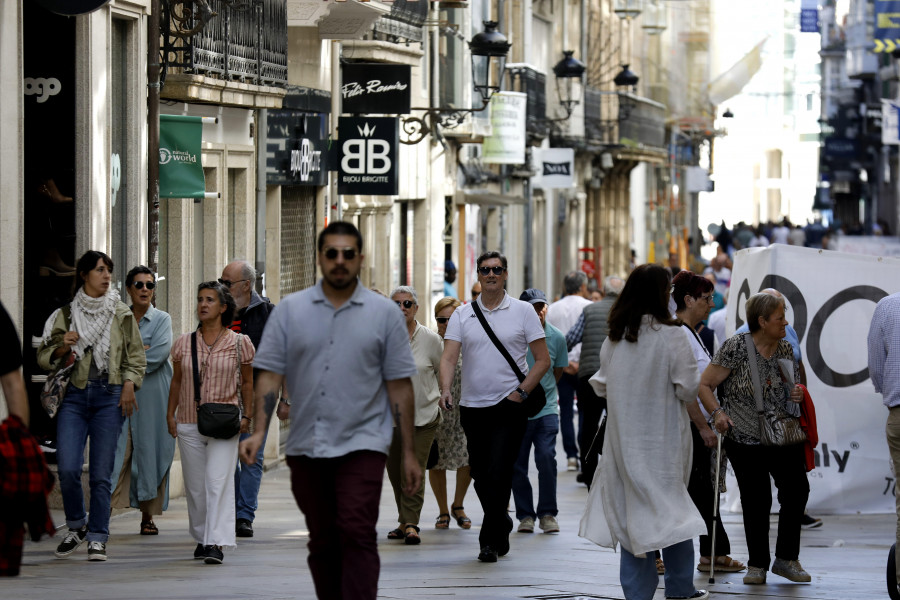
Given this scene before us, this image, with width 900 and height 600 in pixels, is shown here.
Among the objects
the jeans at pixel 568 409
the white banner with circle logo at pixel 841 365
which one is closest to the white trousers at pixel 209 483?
the white banner with circle logo at pixel 841 365

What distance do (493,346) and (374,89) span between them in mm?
11620

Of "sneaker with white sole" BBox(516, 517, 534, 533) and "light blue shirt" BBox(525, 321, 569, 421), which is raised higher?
"light blue shirt" BBox(525, 321, 569, 421)

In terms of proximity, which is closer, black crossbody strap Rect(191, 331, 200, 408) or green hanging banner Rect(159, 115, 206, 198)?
black crossbody strap Rect(191, 331, 200, 408)

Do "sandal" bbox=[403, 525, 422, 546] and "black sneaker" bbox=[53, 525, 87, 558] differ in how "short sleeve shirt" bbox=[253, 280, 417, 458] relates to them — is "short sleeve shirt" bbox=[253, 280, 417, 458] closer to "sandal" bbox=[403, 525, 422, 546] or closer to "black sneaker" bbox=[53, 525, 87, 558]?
"black sneaker" bbox=[53, 525, 87, 558]

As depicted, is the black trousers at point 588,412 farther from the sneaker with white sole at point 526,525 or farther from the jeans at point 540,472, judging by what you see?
the sneaker with white sole at point 526,525

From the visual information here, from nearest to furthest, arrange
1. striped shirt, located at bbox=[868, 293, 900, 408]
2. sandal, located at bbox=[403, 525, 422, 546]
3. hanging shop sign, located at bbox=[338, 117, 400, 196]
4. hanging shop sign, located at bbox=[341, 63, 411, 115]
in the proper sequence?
striped shirt, located at bbox=[868, 293, 900, 408]
sandal, located at bbox=[403, 525, 422, 546]
hanging shop sign, located at bbox=[338, 117, 400, 196]
hanging shop sign, located at bbox=[341, 63, 411, 115]

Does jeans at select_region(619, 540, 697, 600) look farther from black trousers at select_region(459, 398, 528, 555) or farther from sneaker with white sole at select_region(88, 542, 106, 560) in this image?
sneaker with white sole at select_region(88, 542, 106, 560)

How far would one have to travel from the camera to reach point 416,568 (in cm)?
1130

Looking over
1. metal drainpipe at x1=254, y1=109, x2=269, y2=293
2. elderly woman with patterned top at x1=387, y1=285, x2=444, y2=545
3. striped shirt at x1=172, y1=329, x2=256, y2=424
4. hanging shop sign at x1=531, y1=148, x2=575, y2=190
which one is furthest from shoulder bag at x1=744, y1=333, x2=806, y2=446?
hanging shop sign at x1=531, y1=148, x2=575, y2=190

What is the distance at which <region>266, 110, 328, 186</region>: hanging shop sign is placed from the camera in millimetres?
19625

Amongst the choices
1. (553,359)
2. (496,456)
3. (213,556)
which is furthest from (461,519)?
(213,556)

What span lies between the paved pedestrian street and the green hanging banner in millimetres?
2759

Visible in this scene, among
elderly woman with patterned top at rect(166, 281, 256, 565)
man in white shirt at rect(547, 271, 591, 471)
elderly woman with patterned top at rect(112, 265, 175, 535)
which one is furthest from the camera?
man in white shirt at rect(547, 271, 591, 471)

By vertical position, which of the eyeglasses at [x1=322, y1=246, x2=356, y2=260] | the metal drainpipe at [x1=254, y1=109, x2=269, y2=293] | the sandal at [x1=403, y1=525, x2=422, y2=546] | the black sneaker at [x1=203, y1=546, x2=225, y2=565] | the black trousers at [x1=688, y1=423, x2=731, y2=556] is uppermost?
the metal drainpipe at [x1=254, y1=109, x2=269, y2=293]
